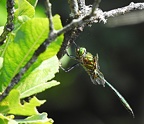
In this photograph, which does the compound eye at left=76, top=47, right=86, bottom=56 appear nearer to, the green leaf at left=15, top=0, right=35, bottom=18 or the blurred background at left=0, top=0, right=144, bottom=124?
the green leaf at left=15, top=0, right=35, bottom=18

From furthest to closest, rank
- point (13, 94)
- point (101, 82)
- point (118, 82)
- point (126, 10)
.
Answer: point (118, 82)
point (101, 82)
point (126, 10)
point (13, 94)

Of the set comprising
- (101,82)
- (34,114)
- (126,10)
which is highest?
(126,10)

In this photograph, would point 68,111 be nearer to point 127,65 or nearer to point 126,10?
point 127,65

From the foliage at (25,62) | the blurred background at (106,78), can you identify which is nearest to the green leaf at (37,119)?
the foliage at (25,62)

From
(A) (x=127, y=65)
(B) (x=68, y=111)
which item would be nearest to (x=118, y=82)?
(A) (x=127, y=65)

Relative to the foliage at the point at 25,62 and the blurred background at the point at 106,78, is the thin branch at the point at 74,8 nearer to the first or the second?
the foliage at the point at 25,62

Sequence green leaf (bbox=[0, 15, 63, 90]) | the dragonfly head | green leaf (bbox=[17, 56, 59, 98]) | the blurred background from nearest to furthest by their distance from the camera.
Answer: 1. green leaf (bbox=[0, 15, 63, 90])
2. green leaf (bbox=[17, 56, 59, 98])
3. the dragonfly head
4. the blurred background

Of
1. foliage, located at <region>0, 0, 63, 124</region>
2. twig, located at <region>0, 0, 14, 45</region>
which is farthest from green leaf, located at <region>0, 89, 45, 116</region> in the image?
twig, located at <region>0, 0, 14, 45</region>

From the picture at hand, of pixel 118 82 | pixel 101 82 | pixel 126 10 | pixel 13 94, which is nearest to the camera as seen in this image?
pixel 13 94
